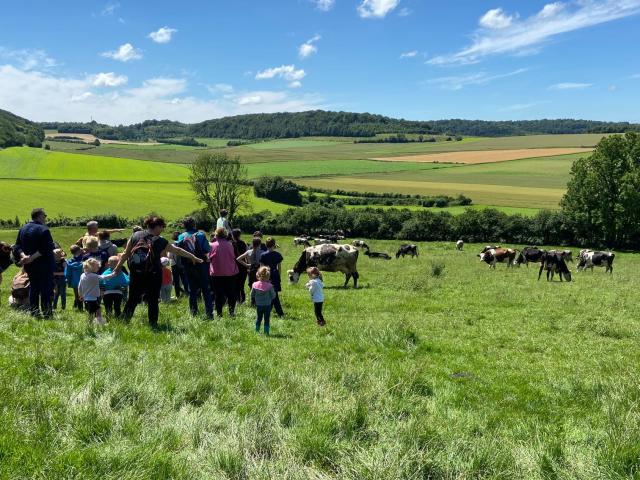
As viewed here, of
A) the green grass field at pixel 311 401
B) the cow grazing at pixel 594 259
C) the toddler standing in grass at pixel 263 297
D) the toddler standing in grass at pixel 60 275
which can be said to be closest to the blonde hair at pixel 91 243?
the green grass field at pixel 311 401

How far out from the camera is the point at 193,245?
11.9 m

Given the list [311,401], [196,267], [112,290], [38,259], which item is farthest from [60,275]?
[311,401]

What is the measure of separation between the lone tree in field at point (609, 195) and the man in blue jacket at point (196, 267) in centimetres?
4831

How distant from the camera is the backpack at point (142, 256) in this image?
927cm

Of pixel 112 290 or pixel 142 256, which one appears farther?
pixel 112 290

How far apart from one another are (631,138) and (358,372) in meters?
55.6

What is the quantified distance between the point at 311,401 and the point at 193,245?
7.36m

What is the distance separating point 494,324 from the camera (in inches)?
492

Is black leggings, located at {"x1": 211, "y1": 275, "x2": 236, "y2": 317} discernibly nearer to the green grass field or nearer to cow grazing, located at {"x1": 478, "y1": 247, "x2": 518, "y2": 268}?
the green grass field

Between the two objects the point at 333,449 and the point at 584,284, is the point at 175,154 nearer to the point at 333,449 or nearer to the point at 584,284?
the point at 584,284

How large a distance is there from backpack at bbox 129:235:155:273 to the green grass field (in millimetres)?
1138

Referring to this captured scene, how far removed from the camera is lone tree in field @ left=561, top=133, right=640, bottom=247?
156 ft

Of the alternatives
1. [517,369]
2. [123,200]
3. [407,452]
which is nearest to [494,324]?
[517,369]

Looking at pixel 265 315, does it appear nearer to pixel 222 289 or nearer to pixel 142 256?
pixel 222 289
